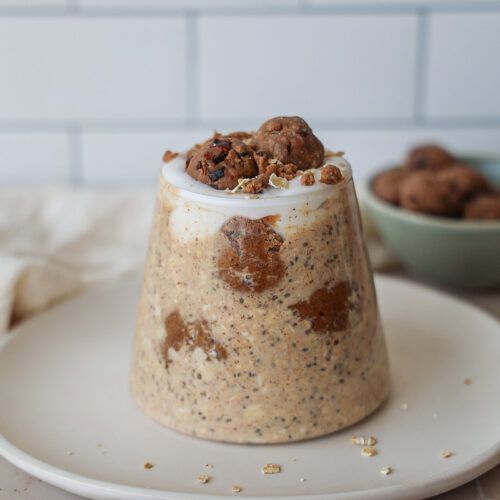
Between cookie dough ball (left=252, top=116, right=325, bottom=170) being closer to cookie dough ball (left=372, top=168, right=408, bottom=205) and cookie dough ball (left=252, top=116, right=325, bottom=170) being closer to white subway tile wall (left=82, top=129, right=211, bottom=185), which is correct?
cookie dough ball (left=372, top=168, right=408, bottom=205)

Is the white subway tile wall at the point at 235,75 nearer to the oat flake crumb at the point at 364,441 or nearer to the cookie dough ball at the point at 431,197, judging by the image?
the cookie dough ball at the point at 431,197

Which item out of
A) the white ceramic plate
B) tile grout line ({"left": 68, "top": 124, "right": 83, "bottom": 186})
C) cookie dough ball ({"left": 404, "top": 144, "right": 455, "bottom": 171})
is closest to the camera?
the white ceramic plate

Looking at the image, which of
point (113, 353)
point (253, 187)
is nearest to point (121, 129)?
point (113, 353)

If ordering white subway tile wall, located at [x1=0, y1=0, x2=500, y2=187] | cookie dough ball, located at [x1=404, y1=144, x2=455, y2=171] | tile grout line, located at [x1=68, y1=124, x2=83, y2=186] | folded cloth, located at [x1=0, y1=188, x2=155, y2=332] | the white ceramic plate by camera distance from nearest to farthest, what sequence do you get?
1. the white ceramic plate
2. folded cloth, located at [x1=0, y1=188, x2=155, y2=332]
3. cookie dough ball, located at [x1=404, y1=144, x2=455, y2=171]
4. white subway tile wall, located at [x1=0, y1=0, x2=500, y2=187]
5. tile grout line, located at [x1=68, y1=124, x2=83, y2=186]

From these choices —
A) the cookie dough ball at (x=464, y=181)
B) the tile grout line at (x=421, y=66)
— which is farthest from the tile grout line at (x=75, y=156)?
the cookie dough ball at (x=464, y=181)

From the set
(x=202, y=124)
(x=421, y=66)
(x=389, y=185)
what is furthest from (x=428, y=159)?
(x=202, y=124)

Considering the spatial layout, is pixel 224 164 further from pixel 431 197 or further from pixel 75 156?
pixel 75 156

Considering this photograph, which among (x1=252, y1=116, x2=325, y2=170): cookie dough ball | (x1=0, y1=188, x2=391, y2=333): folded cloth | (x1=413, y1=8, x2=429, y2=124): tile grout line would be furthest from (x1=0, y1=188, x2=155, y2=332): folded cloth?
(x1=413, y1=8, x2=429, y2=124): tile grout line
